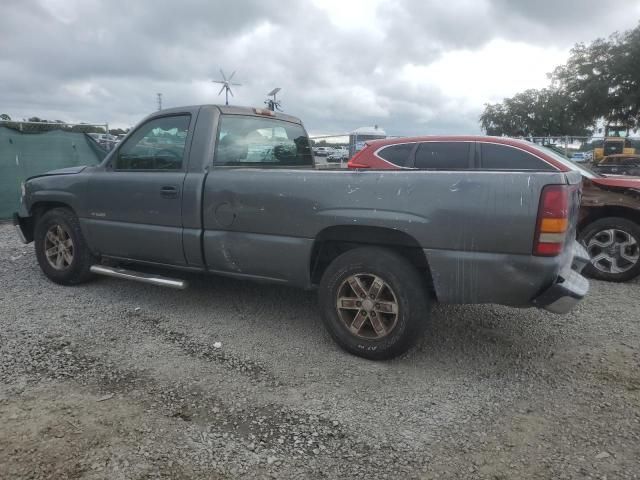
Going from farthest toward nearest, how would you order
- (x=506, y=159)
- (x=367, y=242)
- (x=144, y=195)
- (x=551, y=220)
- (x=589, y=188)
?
(x=506, y=159) < (x=589, y=188) < (x=144, y=195) < (x=367, y=242) < (x=551, y=220)

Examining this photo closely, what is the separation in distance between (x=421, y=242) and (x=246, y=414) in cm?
149

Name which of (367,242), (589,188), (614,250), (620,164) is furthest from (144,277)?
(620,164)

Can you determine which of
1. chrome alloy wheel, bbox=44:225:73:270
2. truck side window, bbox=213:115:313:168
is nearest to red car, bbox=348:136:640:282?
truck side window, bbox=213:115:313:168

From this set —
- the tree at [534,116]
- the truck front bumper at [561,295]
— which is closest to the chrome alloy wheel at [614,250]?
the truck front bumper at [561,295]

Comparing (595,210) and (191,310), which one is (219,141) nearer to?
(191,310)

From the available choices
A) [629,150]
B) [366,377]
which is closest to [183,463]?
[366,377]

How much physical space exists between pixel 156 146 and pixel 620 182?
5.13m

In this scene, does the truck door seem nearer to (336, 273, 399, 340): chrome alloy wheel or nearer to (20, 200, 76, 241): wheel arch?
(20, 200, 76, 241): wheel arch

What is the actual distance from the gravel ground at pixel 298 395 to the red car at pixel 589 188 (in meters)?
1.15

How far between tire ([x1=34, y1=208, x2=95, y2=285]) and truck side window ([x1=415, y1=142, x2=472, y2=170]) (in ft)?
13.7

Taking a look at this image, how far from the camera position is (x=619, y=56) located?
103ft

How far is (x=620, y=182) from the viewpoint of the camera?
18.7 ft

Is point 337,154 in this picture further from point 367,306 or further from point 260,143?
point 367,306

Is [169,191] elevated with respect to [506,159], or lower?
lower
